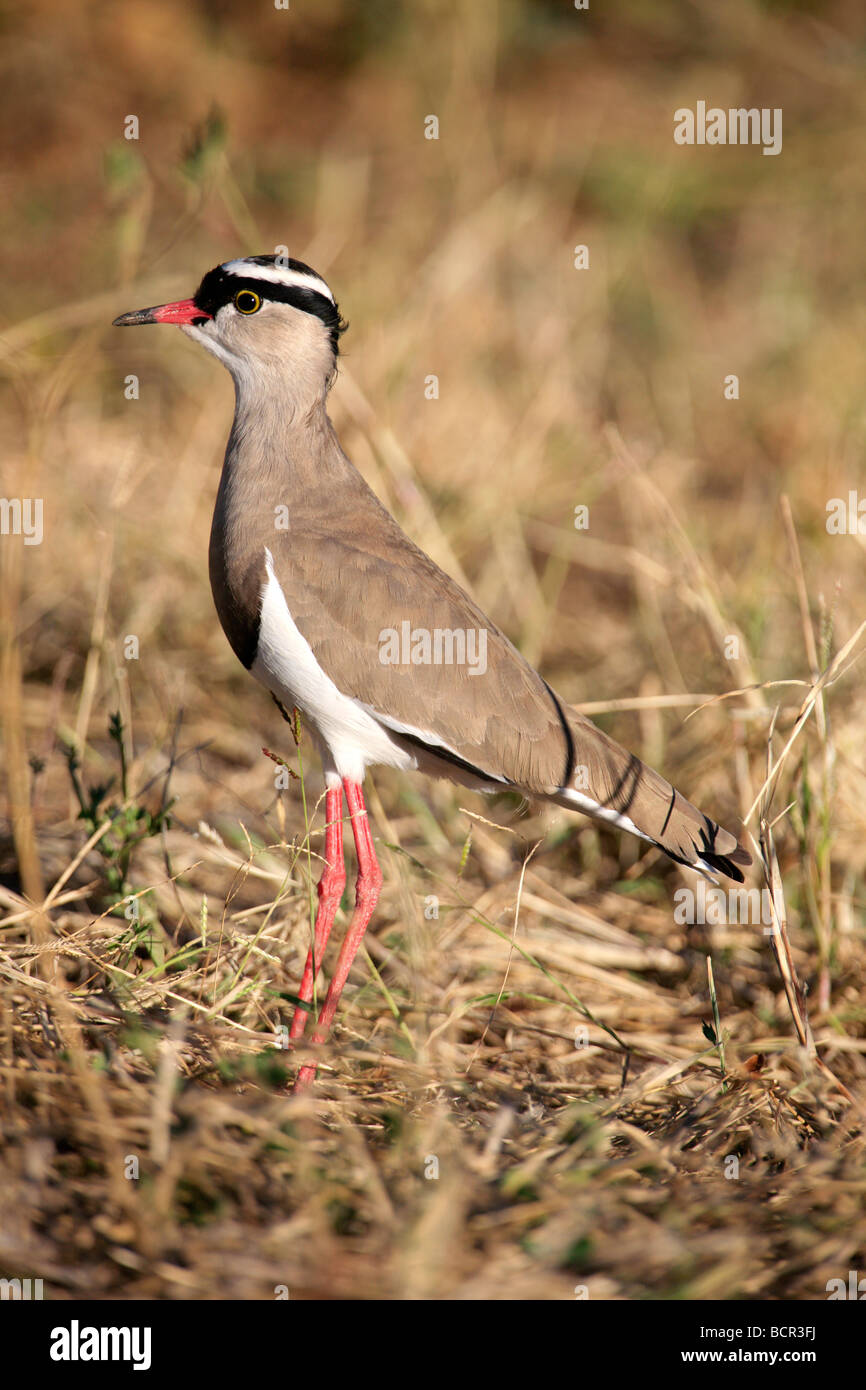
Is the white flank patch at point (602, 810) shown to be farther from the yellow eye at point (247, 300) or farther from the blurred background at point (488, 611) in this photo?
the yellow eye at point (247, 300)

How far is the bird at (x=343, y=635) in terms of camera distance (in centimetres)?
328

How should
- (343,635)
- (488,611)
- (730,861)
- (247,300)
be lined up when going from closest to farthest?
(343,635) < (730,861) < (247,300) < (488,611)

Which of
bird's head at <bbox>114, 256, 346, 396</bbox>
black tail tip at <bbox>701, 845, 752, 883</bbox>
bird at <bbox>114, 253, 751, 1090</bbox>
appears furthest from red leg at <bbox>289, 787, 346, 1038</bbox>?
bird's head at <bbox>114, 256, 346, 396</bbox>

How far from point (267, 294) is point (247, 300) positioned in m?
0.06

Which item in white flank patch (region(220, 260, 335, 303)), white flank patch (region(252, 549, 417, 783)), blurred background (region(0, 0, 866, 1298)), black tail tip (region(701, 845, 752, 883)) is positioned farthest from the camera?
white flank patch (region(220, 260, 335, 303))

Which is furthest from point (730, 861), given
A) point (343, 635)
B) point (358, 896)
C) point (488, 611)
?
point (488, 611)

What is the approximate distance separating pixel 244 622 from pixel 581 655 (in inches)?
95.4

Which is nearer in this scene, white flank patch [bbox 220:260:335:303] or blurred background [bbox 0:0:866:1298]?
blurred background [bbox 0:0:866:1298]

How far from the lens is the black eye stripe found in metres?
3.50

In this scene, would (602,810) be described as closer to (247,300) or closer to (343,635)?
(343,635)

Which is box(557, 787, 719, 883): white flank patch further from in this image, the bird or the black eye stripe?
the black eye stripe

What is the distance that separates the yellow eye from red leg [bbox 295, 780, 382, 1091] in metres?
1.46

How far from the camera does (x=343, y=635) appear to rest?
3279mm

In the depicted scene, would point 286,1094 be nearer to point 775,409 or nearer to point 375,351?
point 375,351
